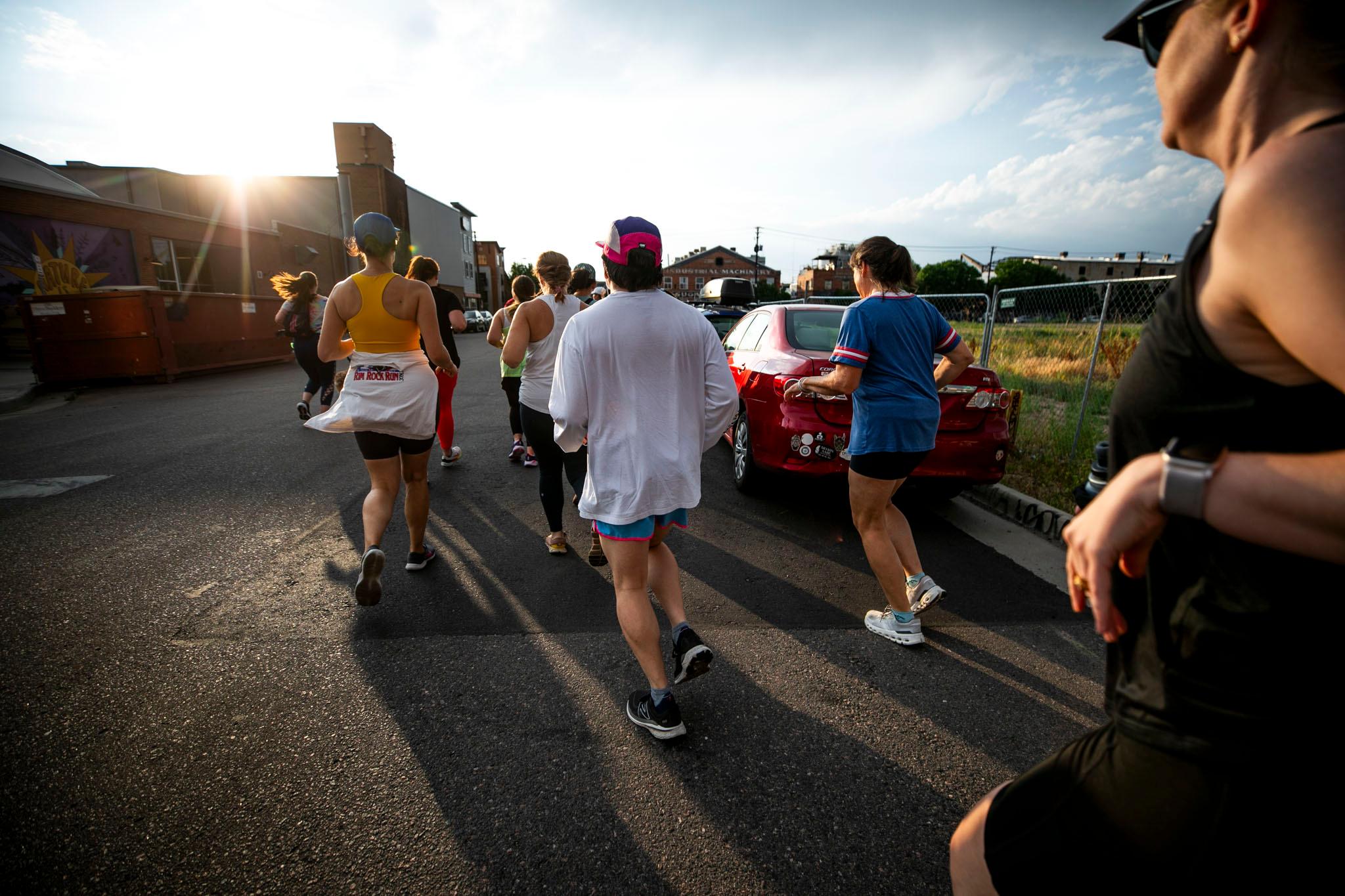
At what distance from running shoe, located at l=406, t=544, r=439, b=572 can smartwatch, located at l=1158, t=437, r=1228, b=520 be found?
152 inches

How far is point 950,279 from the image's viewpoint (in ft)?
282

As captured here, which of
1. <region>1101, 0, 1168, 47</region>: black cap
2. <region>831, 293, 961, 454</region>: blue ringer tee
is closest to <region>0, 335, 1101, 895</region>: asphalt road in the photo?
<region>831, 293, 961, 454</region>: blue ringer tee

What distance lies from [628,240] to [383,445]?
2001 millimetres

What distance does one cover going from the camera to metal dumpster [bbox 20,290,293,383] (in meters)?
11.0

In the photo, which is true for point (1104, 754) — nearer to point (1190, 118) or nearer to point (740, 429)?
point (1190, 118)

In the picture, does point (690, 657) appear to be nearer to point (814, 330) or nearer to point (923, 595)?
point (923, 595)

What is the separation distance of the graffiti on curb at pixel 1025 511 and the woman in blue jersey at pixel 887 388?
1936mm

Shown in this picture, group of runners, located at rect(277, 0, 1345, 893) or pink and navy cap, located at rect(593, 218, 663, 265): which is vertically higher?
pink and navy cap, located at rect(593, 218, 663, 265)

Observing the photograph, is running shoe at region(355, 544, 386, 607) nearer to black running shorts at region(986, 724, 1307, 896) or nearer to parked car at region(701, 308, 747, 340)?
black running shorts at region(986, 724, 1307, 896)

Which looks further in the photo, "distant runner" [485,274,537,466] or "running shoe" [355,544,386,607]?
"distant runner" [485,274,537,466]

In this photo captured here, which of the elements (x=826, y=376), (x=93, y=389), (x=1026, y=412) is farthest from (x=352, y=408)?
(x=93, y=389)

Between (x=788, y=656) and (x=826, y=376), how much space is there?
1341mm

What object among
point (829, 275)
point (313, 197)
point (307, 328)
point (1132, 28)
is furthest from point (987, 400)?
point (829, 275)

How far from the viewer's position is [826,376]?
2896mm
